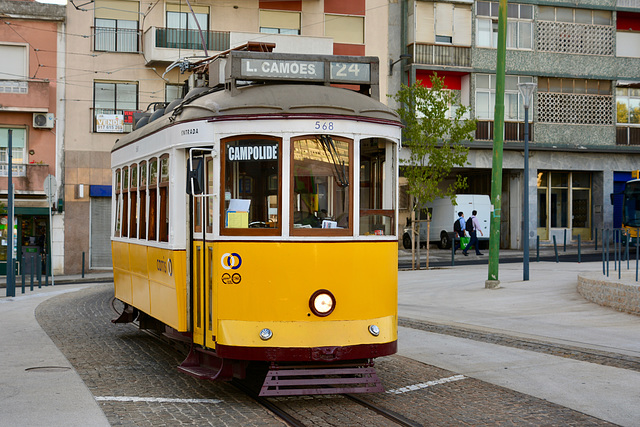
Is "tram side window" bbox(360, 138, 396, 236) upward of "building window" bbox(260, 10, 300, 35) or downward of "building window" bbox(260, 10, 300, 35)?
downward

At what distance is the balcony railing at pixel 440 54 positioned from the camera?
37.9 metres

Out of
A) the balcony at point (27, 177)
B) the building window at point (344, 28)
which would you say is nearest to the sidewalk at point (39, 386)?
the balcony at point (27, 177)

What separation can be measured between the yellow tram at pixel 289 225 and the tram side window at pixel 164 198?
1.62 ft

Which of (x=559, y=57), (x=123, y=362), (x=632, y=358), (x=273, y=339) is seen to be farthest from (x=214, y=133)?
(x=559, y=57)

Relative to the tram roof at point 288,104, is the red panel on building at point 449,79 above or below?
above

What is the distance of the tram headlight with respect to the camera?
7.91 metres

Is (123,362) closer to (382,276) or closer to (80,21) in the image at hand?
(382,276)

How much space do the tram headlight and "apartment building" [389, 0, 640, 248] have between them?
100ft

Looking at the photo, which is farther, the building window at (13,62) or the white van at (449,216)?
the white van at (449,216)

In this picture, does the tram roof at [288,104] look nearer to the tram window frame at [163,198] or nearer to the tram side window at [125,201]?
the tram window frame at [163,198]

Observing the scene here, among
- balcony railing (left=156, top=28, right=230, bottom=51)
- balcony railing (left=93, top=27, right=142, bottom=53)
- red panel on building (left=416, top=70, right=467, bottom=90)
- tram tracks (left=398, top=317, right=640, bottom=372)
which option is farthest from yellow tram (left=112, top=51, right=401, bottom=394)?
red panel on building (left=416, top=70, right=467, bottom=90)

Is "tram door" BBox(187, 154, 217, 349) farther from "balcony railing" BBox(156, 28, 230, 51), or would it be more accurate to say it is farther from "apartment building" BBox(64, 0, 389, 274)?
"balcony railing" BBox(156, 28, 230, 51)

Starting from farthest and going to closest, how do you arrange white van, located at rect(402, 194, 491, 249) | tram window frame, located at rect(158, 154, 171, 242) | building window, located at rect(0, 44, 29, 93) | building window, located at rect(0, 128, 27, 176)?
white van, located at rect(402, 194, 491, 249)
building window, located at rect(0, 44, 29, 93)
building window, located at rect(0, 128, 27, 176)
tram window frame, located at rect(158, 154, 171, 242)

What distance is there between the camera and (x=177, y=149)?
8.97 m
